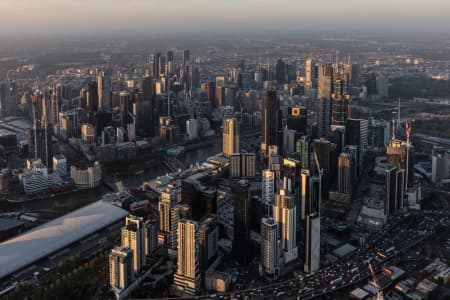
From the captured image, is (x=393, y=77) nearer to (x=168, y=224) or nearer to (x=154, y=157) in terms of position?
(x=154, y=157)

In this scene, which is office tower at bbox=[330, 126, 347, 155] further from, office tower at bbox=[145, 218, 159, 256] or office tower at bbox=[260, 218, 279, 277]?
office tower at bbox=[145, 218, 159, 256]

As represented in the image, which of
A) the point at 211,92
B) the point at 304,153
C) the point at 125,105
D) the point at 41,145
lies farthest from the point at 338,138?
the point at 211,92

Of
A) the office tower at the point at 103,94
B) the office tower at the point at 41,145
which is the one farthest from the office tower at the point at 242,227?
the office tower at the point at 103,94

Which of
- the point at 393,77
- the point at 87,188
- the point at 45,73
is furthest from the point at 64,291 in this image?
the point at 393,77

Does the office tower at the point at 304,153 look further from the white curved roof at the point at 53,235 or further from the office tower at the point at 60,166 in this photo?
the office tower at the point at 60,166

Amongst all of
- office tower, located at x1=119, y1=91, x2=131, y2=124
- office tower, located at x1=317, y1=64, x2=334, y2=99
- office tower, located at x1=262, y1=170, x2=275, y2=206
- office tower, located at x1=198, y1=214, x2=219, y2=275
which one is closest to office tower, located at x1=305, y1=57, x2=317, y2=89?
office tower, located at x1=317, y1=64, x2=334, y2=99

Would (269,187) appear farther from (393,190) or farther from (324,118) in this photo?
(324,118)
